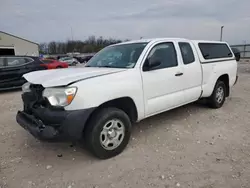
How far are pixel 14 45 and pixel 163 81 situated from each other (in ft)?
121

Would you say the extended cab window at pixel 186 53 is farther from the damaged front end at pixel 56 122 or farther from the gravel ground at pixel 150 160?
the damaged front end at pixel 56 122

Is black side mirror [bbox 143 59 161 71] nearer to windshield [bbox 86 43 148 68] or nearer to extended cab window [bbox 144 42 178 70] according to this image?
extended cab window [bbox 144 42 178 70]

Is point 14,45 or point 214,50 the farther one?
point 14,45

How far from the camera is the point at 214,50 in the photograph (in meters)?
5.13

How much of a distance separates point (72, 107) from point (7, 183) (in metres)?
1.24

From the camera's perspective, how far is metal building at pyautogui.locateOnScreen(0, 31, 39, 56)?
32406mm

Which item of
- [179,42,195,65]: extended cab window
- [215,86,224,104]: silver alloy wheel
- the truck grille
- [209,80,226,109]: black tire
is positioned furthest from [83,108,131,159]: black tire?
[215,86,224,104]: silver alloy wheel

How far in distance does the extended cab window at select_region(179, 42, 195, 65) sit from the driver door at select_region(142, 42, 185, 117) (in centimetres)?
25

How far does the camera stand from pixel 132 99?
3.19 m

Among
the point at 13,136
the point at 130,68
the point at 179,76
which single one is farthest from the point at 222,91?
the point at 13,136

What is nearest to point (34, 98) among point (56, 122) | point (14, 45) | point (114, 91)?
point (56, 122)

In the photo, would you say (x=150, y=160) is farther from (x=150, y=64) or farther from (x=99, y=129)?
(x=150, y=64)

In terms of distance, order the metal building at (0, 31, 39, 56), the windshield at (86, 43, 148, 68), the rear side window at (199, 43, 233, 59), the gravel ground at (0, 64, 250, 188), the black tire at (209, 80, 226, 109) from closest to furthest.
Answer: the gravel ground at (0, 64, 250, 188) → the windshield at (86, 43, 148, 68) → the rear side window at (199, 43, 233, 59) → the black tire at (209, 80, 226, 109) → the metal building at (0, 31, 39, 56)

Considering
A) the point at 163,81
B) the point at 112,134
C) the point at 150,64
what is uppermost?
the point at 150,64
